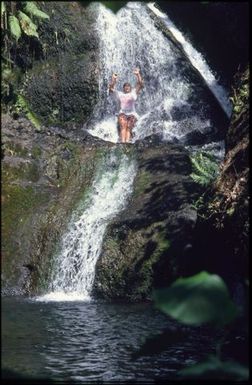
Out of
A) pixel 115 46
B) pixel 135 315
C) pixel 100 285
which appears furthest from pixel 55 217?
pixel 115 46

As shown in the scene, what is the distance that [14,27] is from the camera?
14.9m

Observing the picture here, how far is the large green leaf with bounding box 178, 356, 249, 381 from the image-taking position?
5.29ft

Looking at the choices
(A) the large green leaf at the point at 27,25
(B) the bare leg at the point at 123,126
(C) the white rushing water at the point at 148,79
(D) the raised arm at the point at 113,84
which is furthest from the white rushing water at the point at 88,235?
(A) the large green leaf at the point at 27,25

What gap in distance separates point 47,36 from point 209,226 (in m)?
9.50

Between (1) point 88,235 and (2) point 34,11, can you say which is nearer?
(1) point 88,235

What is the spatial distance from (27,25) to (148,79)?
3.62 metres

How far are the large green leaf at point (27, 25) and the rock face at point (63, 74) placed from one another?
0.73 m

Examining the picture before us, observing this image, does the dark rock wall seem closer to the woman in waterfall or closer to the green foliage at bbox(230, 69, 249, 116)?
the woman in waterfall

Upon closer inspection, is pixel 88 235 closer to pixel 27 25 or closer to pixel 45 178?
pixel 45 178

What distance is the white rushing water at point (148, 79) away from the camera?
52.9 feet

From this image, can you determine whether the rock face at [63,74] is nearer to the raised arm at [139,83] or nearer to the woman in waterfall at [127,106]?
the woman in waterfall at [127,106]

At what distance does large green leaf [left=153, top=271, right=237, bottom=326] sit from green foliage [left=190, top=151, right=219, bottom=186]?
30.5 ft

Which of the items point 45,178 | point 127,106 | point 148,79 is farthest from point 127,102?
point 45,178

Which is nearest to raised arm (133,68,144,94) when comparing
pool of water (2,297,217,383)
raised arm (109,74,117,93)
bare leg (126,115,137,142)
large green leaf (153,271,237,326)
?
raised arm (109,74,117,93)
